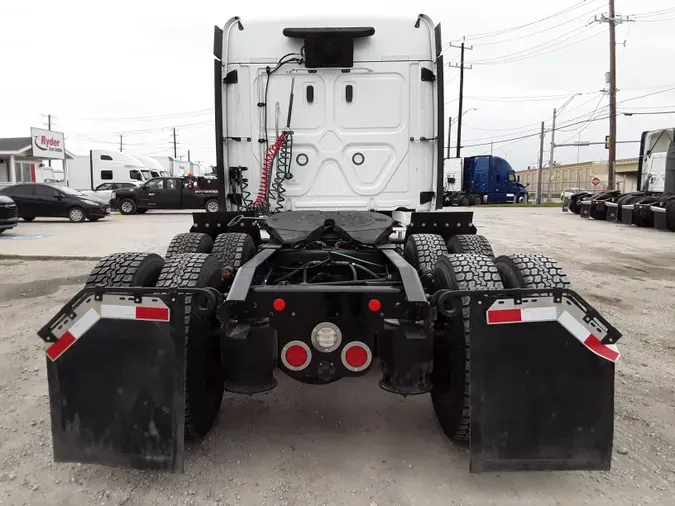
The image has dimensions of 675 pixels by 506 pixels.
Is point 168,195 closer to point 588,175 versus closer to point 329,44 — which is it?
point 329,44

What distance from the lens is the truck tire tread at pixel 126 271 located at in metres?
3.01

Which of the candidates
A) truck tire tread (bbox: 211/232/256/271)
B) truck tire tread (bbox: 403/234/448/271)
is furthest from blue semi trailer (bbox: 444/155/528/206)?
truck tire tread (bbox: 211/232/256/271)

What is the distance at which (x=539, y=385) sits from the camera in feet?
8.05

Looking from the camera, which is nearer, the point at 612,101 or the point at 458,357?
the point at 458,357

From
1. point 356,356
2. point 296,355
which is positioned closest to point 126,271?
point 296,355

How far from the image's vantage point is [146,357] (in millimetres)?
2477

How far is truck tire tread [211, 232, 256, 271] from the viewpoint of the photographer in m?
4.23

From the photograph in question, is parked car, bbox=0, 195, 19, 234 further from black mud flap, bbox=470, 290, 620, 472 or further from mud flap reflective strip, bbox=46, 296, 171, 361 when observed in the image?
black mud flap, bbox=470, 290, 620, 472

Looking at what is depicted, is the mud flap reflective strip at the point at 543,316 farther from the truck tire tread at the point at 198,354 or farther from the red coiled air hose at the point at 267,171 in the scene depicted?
the red coiled air hose at the point at 267,171

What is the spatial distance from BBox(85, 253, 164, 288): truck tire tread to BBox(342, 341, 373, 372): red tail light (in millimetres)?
1302

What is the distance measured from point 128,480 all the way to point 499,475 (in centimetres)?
195

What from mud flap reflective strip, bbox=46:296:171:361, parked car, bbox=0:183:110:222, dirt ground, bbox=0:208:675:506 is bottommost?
dirt ground, bbox=0:208:675:506

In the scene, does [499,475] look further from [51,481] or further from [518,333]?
[51,481]

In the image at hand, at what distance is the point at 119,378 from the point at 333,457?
125 centimetres
